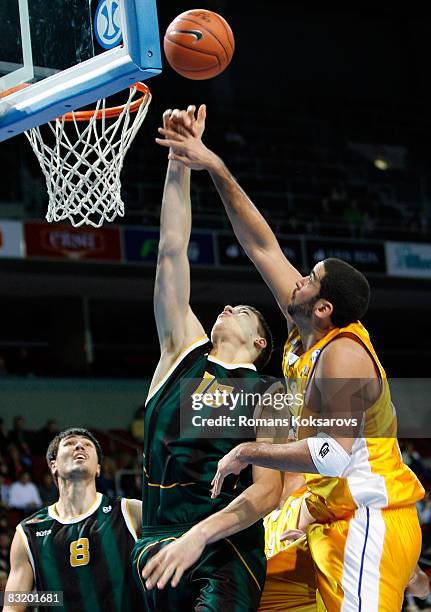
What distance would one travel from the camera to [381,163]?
17.6 metres

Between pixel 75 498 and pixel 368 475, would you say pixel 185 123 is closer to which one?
pixel 368 475

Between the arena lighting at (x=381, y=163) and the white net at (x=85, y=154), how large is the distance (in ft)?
42.4

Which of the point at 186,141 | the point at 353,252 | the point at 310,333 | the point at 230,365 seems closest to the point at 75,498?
the point at 230,365

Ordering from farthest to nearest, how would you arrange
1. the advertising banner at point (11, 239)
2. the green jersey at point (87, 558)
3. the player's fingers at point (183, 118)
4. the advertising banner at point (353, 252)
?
the advertising banner at point (353, 252) < the advertising banner at point (11, 239) < the green jersey at point (87, 558) < the player's fingers at point (183, 118)

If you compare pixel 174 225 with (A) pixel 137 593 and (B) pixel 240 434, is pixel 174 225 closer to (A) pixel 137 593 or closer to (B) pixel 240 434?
(B) pixel 240 434

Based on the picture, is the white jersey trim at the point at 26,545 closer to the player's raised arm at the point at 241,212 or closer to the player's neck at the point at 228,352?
the player's neck at the point at 228,352

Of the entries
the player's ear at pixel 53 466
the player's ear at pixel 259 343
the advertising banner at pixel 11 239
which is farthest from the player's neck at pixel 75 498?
the advertising banner at pixel 11 239

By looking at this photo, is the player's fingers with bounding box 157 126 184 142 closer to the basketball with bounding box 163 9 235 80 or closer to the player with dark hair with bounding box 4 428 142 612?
the basketball with bounding box 163 9 235 80

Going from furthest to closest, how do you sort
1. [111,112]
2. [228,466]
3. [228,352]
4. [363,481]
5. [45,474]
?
[45,474], [111,112], [228,352], [363,481], [228,466]

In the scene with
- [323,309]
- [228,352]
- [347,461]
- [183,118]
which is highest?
[183,118]

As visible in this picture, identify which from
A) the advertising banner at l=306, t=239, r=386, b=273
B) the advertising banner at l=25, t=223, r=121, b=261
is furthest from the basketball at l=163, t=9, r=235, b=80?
the advertising banner at l=306, t=239, r=386, b=273

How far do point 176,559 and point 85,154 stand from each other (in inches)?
79.0

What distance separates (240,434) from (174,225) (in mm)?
896

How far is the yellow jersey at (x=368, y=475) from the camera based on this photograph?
11.6ft
